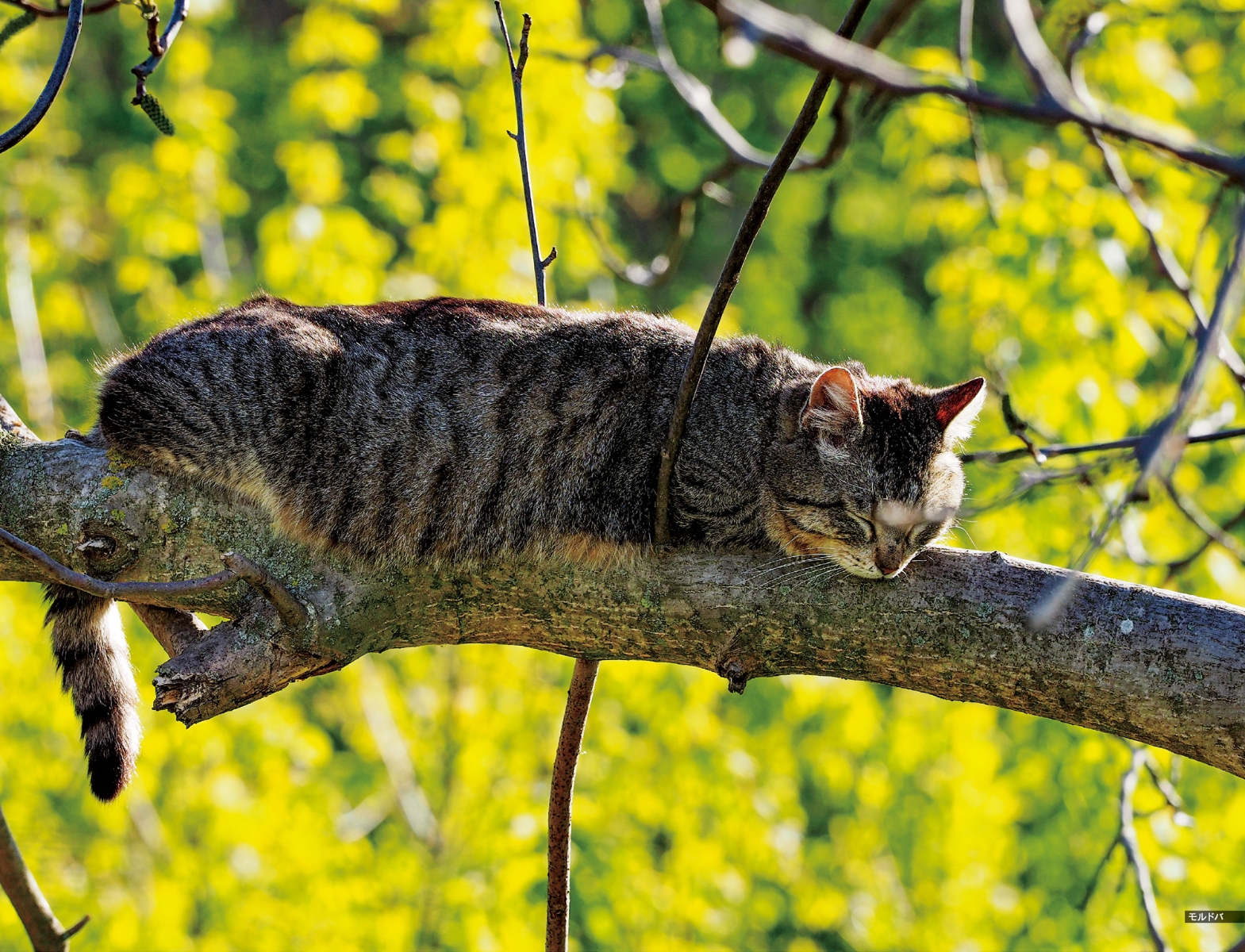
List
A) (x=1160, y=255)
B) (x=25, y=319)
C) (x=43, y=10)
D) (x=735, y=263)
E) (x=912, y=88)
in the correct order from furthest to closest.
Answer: (x=25, y=319)
(x=1160, y=255)
(x=43, y=10)
(x=735, y=263)
(x=912, y=88)

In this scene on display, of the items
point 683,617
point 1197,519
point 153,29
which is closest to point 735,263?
point 683,617

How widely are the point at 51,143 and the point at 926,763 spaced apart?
611cm

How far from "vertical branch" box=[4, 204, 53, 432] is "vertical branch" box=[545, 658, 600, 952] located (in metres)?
4.17

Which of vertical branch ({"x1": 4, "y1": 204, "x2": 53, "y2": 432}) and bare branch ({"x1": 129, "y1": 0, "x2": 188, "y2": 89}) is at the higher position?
bare branch ({"x1": 129, "y1": 0, "x2": 188, "y2": 89})

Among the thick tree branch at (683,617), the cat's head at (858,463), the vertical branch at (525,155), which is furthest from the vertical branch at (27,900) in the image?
the cat's head at (858,463)

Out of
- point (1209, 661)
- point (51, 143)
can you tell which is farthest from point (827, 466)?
point (51, 143)

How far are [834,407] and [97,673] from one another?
1.93 m

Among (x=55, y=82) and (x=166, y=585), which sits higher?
(x=55, y=82)

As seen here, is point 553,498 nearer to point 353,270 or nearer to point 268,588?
point 268,588

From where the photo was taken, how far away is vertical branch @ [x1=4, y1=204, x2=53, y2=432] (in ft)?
18.0

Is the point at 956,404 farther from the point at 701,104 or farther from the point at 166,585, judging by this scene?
the point at 166,585

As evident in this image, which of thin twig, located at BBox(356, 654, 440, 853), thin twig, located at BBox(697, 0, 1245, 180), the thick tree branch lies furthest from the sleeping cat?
thin twig, located at BBox(356, 654, 440, 853)

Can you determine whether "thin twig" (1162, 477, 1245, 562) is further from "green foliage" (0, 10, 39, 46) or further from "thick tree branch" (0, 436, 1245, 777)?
"green foliage" (0, 10, 39, 46)

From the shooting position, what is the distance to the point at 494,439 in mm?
2807
